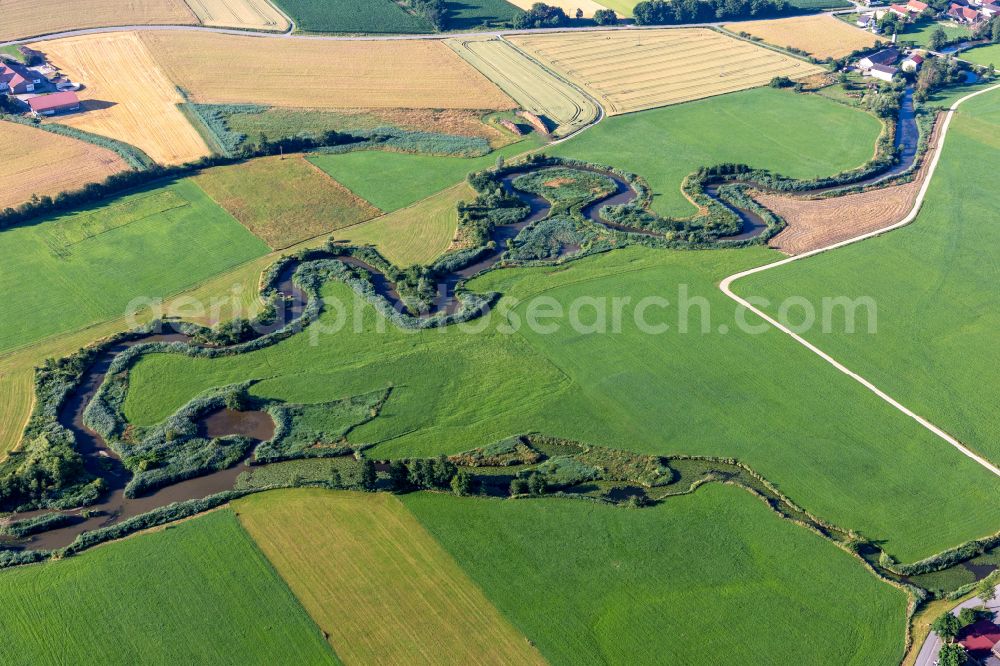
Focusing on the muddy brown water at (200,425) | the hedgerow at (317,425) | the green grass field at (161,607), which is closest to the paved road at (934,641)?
the green grass field at (161,607)

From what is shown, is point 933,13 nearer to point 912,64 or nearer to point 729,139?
point 912,64

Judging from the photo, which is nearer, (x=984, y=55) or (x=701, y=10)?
(x=984, y=55)

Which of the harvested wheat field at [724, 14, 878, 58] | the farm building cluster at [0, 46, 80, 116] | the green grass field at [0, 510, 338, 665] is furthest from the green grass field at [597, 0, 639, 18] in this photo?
the green grass field at [0, 510, 338, 665]

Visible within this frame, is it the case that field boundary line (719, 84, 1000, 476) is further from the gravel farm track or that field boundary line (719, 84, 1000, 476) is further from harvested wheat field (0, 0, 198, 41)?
harvested wheat field (0, 0, 198, 41)

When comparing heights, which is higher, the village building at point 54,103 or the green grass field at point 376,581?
the village building at point 54,103

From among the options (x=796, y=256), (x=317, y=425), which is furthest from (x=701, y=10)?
(x=317, y=425)

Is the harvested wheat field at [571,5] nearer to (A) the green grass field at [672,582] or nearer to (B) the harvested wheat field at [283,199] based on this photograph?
(B) the harvested wheat field at [283,199]

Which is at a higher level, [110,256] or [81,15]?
[81,15]
